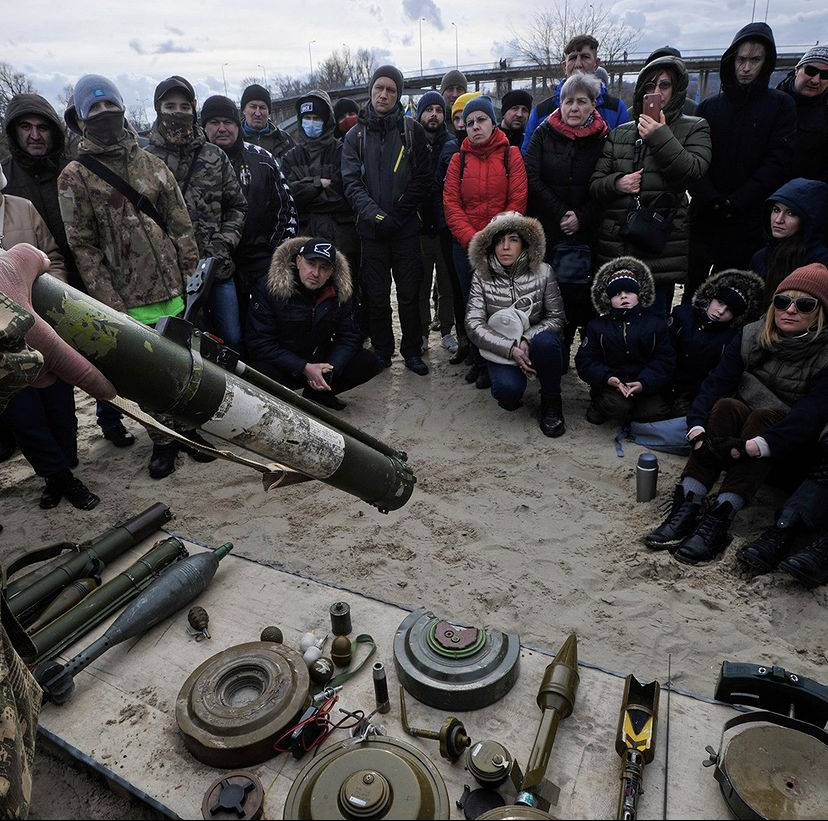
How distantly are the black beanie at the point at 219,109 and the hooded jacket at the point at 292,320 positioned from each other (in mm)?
1119

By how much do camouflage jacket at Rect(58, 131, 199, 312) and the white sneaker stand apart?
287cm

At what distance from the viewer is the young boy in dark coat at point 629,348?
4.29 m

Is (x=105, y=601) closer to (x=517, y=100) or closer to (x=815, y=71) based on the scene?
(x=815, y=71)

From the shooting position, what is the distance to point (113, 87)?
3.53 meters

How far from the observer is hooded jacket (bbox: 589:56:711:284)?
164 inches

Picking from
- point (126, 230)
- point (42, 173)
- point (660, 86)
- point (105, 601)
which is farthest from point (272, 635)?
point (660, 86)

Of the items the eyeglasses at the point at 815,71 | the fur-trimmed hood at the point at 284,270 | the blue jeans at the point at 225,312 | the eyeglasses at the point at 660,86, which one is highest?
the eyeglasses at the point at 815,71

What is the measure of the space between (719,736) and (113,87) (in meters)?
4.25

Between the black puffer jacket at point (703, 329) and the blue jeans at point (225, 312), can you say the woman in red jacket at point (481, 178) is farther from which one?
the blue jeans at point (225, 312)

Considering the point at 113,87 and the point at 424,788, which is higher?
the point at 113,87

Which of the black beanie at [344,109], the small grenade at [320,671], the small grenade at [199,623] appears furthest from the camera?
the black beanie at [344,109]

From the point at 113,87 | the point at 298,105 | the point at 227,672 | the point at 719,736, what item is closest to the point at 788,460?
the point at 719,736

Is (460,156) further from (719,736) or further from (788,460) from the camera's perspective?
(719,736)

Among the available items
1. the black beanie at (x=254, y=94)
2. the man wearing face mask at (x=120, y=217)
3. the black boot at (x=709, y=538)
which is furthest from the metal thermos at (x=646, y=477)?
the black beanie at (x=254, y=94)
